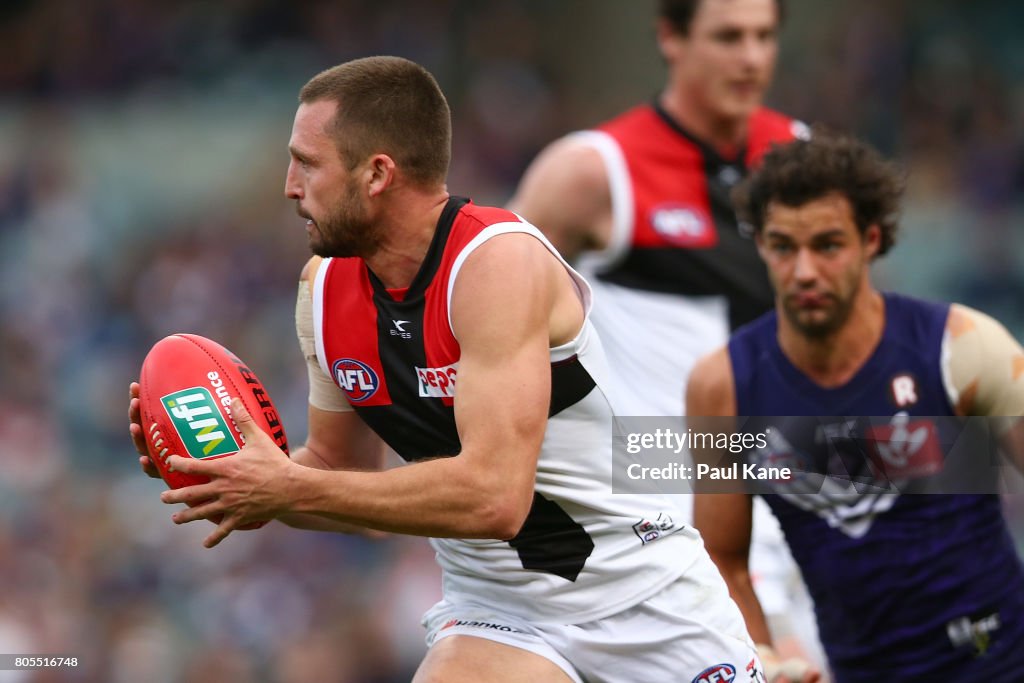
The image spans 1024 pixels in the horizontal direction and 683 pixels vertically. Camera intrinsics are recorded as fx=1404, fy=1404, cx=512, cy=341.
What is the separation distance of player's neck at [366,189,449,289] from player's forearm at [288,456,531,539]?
0.62m

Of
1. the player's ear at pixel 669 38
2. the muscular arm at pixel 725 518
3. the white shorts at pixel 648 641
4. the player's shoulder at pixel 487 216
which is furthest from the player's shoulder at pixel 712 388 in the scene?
the player's ear at pixel 669 38

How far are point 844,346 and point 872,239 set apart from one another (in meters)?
0.45

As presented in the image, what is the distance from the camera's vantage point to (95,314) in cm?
1249

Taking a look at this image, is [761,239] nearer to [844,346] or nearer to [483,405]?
[844,346]

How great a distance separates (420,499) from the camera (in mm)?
3303

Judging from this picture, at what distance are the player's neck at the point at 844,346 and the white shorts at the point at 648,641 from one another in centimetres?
110

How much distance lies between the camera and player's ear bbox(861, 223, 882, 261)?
4832mm

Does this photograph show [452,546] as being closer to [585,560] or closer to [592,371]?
[585,560]

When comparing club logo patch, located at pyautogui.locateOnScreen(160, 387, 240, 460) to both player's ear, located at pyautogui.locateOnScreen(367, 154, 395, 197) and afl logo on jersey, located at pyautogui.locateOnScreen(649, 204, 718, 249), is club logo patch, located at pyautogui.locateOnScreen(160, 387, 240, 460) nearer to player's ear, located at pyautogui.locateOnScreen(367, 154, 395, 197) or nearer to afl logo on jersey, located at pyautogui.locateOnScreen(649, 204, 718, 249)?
player's ear, located at pyautogui.locateOnScreen(367, 154, 395, 197)

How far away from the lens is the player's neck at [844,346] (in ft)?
15.3

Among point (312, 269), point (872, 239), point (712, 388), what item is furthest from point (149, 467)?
point (872, 239)

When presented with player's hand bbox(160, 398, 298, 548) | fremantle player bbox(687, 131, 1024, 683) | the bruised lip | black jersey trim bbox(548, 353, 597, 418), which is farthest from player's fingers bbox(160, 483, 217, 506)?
the bruised lip

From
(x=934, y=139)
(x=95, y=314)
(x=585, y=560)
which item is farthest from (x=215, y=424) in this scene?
(x=934, y=139)

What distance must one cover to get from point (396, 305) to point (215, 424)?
22.2 inches
